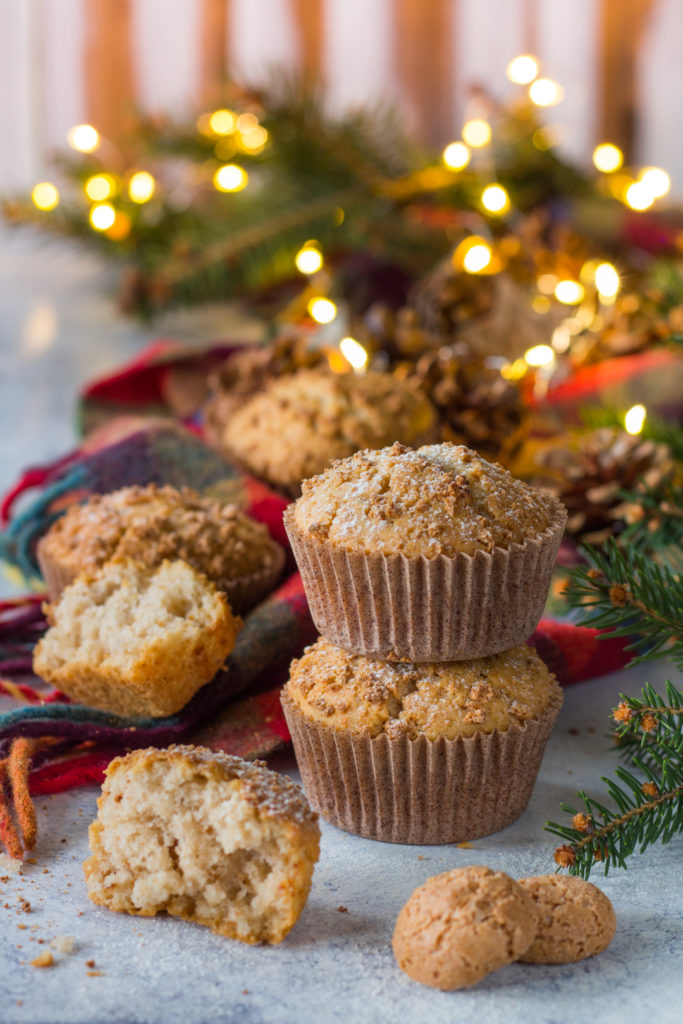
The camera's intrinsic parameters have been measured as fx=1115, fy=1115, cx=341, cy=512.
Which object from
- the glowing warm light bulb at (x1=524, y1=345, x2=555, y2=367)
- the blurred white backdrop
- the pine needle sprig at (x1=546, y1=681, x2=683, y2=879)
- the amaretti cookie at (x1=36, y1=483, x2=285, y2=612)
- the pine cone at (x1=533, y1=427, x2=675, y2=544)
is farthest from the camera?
the blurred white backdrop

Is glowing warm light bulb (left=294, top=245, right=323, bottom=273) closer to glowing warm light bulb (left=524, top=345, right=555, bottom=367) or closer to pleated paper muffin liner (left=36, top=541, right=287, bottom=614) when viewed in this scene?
glowing warm light bulb (left=524, top=345, right=555, bottom=367)

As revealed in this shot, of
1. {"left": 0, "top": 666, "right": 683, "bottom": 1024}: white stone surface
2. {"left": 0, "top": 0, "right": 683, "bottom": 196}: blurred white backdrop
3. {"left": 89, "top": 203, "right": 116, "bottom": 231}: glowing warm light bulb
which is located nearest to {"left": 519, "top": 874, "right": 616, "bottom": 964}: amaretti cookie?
{"left": 0, "top": 666, "right": 683, "bottom": 1024}: white stone surface

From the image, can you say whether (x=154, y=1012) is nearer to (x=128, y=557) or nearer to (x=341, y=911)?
(x=341, y=911)

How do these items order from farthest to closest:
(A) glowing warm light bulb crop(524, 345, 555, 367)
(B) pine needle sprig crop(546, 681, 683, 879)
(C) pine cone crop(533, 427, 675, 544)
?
(A) glowing warm light bulb crop(524, 345, 555, 367), (C) pine cone crop(533, 427, 675, 544), (B) pine needle sprig crop(546, 681, 683, 879)

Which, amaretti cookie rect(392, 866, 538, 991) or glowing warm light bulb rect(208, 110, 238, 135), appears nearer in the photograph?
amaretti cookie rect(392, 866, 538, 991)

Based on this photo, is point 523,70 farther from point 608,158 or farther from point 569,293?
point 569,293

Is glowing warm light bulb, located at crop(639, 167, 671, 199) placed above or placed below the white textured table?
above

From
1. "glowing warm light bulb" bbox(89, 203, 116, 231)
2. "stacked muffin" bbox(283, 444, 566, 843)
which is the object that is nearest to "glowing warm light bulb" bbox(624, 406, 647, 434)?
"stacked muffin" bbox(283, 444, 566, 843)

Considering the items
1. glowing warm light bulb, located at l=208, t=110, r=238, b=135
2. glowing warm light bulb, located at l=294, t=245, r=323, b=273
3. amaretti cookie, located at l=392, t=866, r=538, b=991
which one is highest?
glowing warm light bulb, located at l=208, t=110, r=238, b=135
